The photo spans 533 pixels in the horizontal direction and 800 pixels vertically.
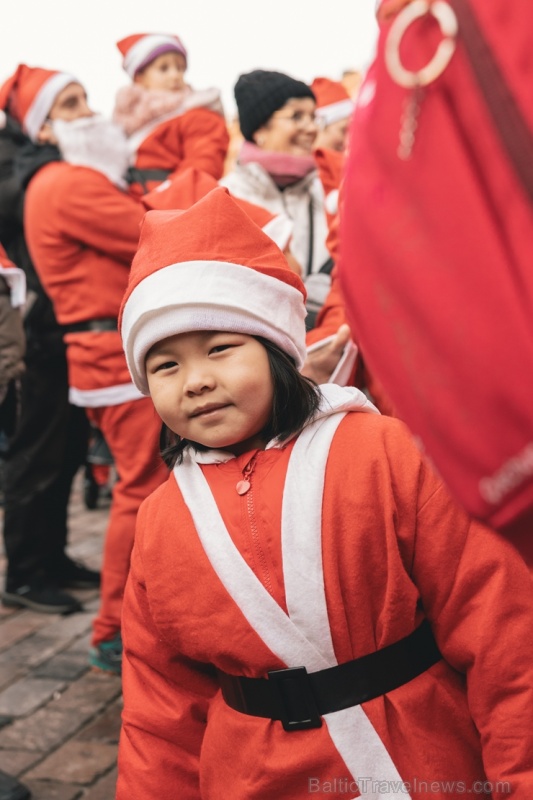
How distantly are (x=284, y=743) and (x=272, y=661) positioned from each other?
14 centimetres

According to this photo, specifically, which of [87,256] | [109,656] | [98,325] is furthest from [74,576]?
[87,256]

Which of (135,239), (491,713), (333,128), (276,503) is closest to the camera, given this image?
(491,713)

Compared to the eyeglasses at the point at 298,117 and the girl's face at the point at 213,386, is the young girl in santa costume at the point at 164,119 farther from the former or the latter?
the girl's face at the point at 213,386

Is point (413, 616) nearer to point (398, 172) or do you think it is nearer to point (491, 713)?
point (491, 713)

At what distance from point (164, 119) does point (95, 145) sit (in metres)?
0.60

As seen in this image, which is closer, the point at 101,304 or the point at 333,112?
the point at 101,304

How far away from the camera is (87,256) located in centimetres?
394

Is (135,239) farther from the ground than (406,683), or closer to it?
farther from the ground

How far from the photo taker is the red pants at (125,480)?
3.83m

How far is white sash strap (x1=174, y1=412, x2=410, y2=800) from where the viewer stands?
5.24ft

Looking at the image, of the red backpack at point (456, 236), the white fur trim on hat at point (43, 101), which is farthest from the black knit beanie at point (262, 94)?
the red backpack at point (456, 236)

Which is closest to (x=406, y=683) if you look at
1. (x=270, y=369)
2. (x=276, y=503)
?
(x=276, y=503)

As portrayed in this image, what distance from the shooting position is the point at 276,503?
169 centimetres

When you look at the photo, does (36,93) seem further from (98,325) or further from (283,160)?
(283,160)
